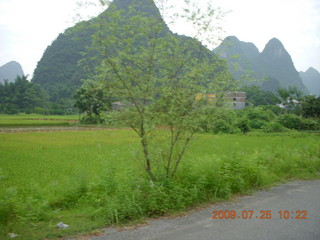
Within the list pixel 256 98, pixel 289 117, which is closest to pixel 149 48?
pixel 289 117

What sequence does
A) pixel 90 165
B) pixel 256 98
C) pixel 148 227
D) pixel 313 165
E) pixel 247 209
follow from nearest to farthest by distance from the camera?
pixel 148 227 < pixel 247 209 < pixel 313 165 < pixel 90 165 < pixel 256 98

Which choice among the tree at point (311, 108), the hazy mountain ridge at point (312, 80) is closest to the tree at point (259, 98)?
the tree at point (311, 108)

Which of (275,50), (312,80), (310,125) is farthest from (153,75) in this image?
(312,80)

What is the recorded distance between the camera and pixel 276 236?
3.54m

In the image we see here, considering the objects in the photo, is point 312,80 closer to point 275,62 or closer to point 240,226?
point 275,62

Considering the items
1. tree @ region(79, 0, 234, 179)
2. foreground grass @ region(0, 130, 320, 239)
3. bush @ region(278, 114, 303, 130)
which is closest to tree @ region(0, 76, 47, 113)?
bush @ region(278, 114, 303, 130)

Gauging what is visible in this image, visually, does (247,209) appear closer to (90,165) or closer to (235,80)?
(235,80)

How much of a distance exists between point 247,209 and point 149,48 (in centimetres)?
340
